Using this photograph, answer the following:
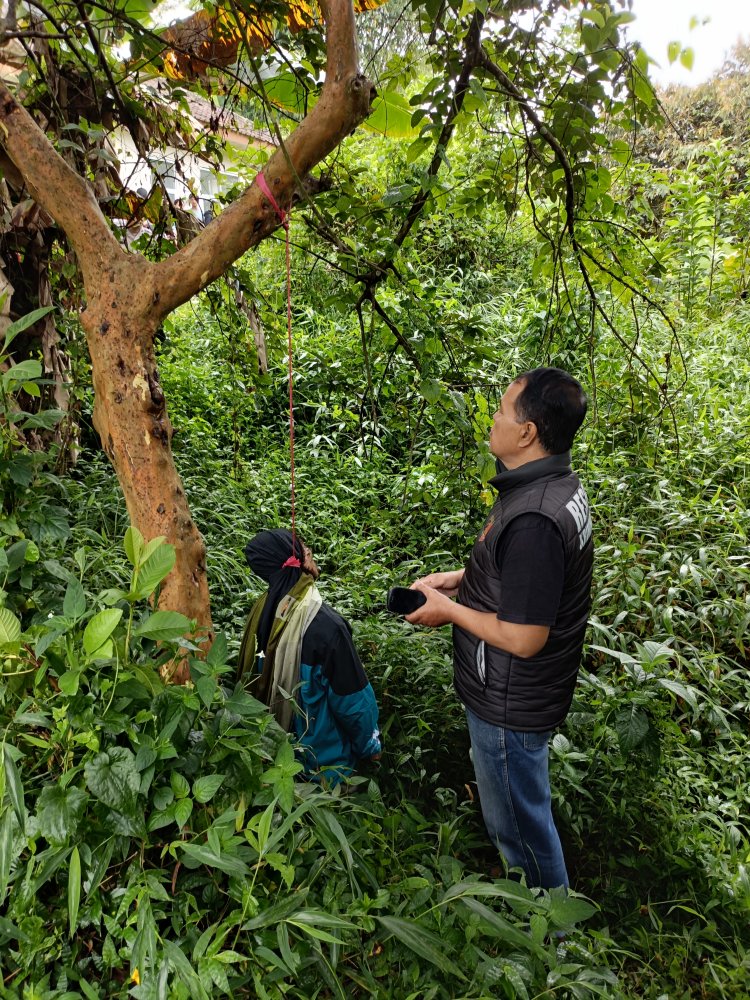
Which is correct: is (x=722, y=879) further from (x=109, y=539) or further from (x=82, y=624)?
(x=109, y=539)

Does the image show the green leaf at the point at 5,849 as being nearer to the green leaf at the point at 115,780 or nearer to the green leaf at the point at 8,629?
the green leaf at the point at 115,780

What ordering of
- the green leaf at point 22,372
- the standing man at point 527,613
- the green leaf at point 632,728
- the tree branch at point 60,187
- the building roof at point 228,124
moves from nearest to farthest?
the green leaf at point 22,372, the tree branch at point 60,187, the standing man at point 527,613, the green leaf at point 632,728, the building roof at point 228,124

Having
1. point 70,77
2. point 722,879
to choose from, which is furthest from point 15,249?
point 722,879

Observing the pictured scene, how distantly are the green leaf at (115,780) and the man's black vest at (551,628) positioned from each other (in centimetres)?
111

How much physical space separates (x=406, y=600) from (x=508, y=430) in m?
0.60

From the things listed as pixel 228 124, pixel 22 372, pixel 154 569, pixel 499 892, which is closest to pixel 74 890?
pixel 154 569

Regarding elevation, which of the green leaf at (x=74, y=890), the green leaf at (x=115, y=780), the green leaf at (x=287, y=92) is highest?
the green leaf at (x=287, y=92)

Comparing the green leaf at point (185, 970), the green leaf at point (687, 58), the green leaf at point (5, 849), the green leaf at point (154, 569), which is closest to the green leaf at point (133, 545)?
the green leaf at point (154, 569)

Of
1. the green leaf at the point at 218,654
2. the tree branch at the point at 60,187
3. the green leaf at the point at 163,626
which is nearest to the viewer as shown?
the green leaf at the point at 163,626

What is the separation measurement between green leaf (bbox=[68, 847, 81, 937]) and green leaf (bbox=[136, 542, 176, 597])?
1.41 feet

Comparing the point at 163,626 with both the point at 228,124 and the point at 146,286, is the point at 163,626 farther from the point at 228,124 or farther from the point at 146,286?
the point at 228,124

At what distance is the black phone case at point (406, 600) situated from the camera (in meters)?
2.10

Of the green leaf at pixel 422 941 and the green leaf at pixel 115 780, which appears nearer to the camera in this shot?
the green leaf at pixel 115 780

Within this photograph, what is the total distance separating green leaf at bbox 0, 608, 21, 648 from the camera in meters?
1.19
